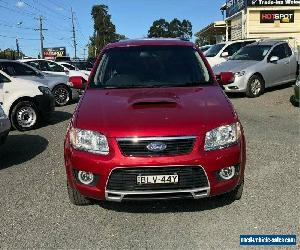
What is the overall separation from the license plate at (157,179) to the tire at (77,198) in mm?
869

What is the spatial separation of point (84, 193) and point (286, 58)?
454 inches

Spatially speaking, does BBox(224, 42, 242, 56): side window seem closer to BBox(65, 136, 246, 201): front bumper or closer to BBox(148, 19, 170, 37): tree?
BBox(65, 136, 246, 201): front bumper

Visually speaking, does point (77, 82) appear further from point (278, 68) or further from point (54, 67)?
point (54, 67)

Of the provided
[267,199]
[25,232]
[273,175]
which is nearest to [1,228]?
[25,232]

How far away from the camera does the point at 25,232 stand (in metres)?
4.02

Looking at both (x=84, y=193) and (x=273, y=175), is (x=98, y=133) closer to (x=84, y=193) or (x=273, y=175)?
(x=84, y=193)

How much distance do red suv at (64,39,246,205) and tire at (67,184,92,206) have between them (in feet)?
0.03

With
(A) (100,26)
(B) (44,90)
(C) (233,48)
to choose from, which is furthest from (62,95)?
(A) (100,26)

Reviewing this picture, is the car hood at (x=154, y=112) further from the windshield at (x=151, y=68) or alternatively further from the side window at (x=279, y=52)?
the side window at (x=279, y=52)

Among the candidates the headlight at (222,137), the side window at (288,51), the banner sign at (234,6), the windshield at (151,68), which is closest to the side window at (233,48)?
the side window at (288,51)

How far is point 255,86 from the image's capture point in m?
13.1

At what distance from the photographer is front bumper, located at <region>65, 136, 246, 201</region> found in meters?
3.87

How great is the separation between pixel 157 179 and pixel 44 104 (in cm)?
637

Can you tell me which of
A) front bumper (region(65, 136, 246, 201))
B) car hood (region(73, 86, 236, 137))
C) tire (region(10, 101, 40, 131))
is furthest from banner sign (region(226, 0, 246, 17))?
front bumper (region(65, 136, 246, 201))
